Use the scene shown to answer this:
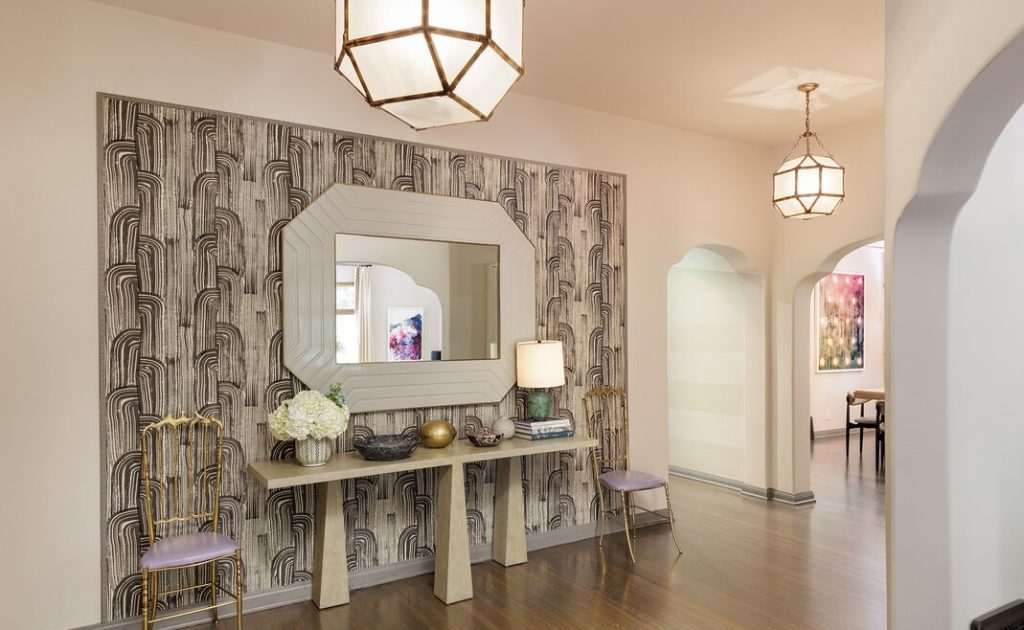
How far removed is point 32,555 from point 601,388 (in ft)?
11.5

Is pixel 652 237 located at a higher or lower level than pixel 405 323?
higher

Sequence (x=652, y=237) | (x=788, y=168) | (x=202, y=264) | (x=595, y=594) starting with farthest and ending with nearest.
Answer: (x=652, y=237) → (x=788, y=168) → (x=595, y=594) → (x=202, y=264)

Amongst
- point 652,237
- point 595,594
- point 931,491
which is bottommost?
point 595,594

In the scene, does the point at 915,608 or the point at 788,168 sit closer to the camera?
the point at 915,608

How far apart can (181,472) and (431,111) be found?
2463 mm

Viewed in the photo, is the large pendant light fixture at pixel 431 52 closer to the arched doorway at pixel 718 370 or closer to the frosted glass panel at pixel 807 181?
the frosted glass panel at pixel 807 181

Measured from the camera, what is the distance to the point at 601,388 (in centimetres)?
504

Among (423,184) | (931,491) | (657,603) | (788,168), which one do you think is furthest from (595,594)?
(788,168)

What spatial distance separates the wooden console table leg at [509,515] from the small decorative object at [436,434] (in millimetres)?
479

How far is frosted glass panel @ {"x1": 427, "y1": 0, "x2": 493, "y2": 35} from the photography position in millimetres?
1874

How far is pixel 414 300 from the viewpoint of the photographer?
13.7ft

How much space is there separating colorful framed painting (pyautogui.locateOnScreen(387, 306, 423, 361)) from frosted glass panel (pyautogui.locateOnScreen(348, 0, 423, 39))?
2263 millimetres

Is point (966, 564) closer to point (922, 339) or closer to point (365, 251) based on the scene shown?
point (922, 339)

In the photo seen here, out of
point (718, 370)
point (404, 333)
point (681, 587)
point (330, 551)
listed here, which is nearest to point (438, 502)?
point (330, 551)
